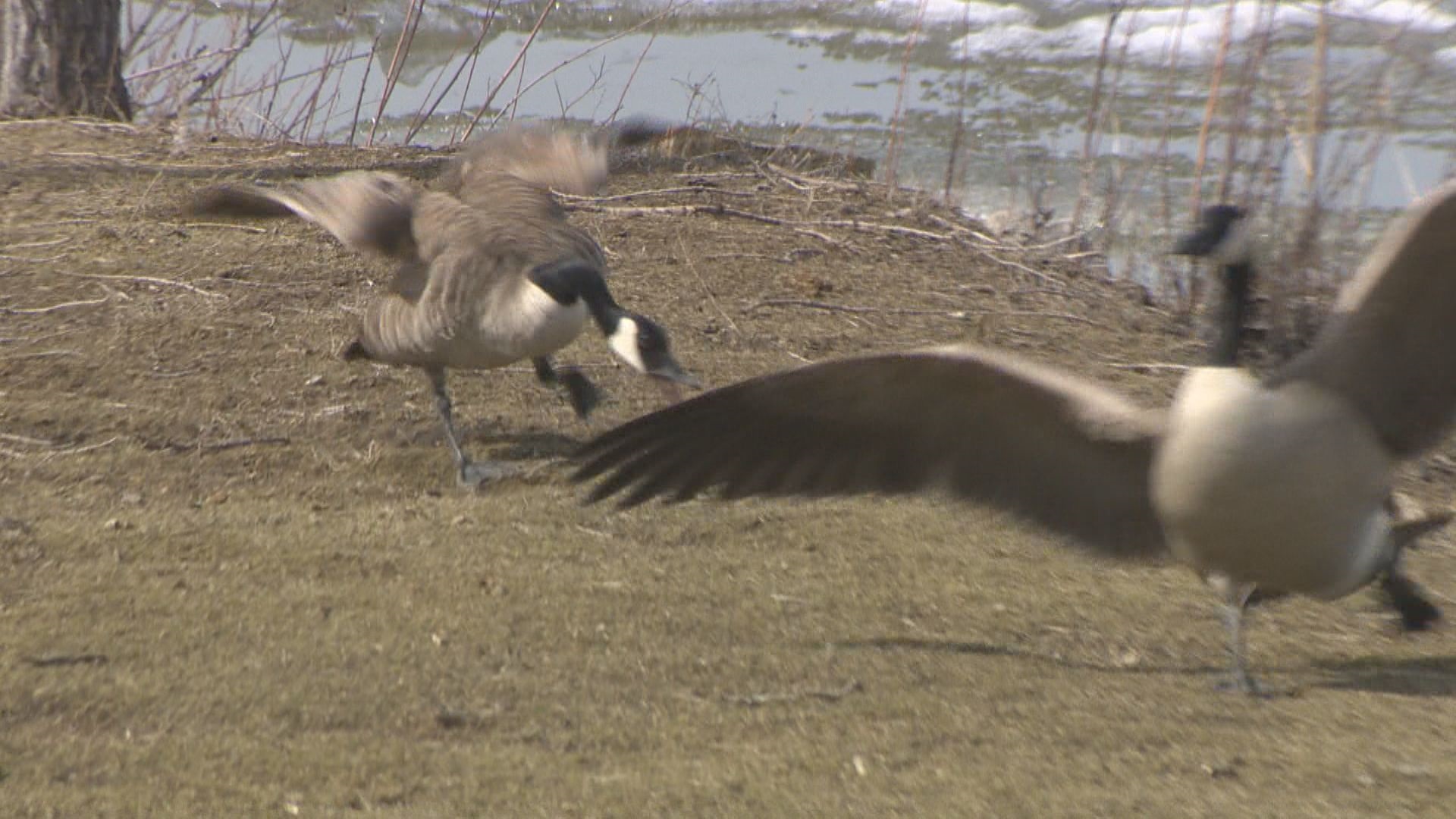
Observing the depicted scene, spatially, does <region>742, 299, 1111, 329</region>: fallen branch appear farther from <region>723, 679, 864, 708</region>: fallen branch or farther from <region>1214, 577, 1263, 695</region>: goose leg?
<region>723, 679, 864, 708</region>: fallen branch

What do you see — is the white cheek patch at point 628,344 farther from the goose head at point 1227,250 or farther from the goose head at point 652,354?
the goose head at point 1227,250

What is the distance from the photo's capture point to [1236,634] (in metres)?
3.73

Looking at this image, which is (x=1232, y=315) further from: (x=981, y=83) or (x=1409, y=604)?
(x=981, y=83)

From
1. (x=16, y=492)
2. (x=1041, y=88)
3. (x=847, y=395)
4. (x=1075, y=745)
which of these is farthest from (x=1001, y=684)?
(x=1041, y=88)

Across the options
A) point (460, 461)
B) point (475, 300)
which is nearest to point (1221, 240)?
point (475, 300)

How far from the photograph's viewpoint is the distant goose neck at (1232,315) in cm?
391

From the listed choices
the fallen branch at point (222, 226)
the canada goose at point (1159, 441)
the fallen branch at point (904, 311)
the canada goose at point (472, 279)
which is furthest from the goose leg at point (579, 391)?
the fallen branch at point (222, 226)

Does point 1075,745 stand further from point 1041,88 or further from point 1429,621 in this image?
point 1041,88

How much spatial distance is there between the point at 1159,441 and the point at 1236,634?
0.50 m

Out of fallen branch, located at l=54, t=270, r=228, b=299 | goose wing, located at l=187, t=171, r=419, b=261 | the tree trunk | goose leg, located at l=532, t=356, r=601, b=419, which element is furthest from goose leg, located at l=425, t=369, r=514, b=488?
the tree trunk

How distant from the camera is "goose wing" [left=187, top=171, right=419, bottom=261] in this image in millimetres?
5047

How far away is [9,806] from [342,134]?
8189mm

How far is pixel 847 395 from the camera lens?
13.5 feet

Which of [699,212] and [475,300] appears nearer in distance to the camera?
[475,300]
